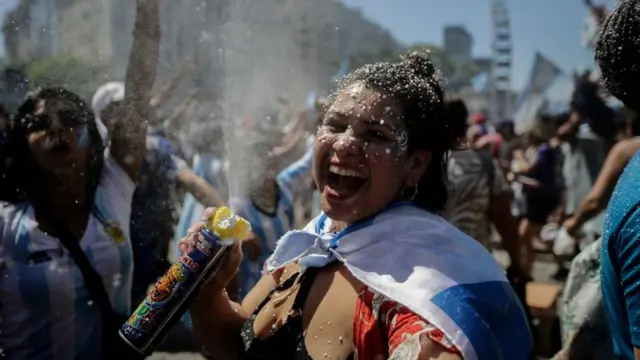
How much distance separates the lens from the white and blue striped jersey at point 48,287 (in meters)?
2.14

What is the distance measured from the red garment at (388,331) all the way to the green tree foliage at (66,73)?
1.26m

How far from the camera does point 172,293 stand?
5.15 feet

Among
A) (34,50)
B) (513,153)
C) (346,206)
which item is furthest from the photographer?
(513,153)

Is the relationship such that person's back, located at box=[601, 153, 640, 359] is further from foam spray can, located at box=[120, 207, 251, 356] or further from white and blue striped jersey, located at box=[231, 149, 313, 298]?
white and blue striped jersey, located at box=[231, 149, 313, 298]

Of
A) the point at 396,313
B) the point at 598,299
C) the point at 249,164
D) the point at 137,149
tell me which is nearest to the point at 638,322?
the point at 396,313

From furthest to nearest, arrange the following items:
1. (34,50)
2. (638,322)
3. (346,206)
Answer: (34,50) < (346,206) < (638,322)

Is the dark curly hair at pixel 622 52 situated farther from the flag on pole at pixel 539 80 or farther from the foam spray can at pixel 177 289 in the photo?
the flag on pole at pixel 539 80

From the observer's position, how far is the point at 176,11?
236cm

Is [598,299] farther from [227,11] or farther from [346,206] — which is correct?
[227,11]

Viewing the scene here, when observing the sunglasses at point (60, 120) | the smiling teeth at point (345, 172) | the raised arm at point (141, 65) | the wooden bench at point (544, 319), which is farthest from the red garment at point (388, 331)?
the wooden bench at point (544, 319)

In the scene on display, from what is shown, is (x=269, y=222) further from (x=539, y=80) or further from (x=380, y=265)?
(x=539, y=80)

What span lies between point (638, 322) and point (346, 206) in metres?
0.69

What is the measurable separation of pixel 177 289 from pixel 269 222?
197 cm

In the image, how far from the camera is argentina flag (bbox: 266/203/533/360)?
1.36 metres
